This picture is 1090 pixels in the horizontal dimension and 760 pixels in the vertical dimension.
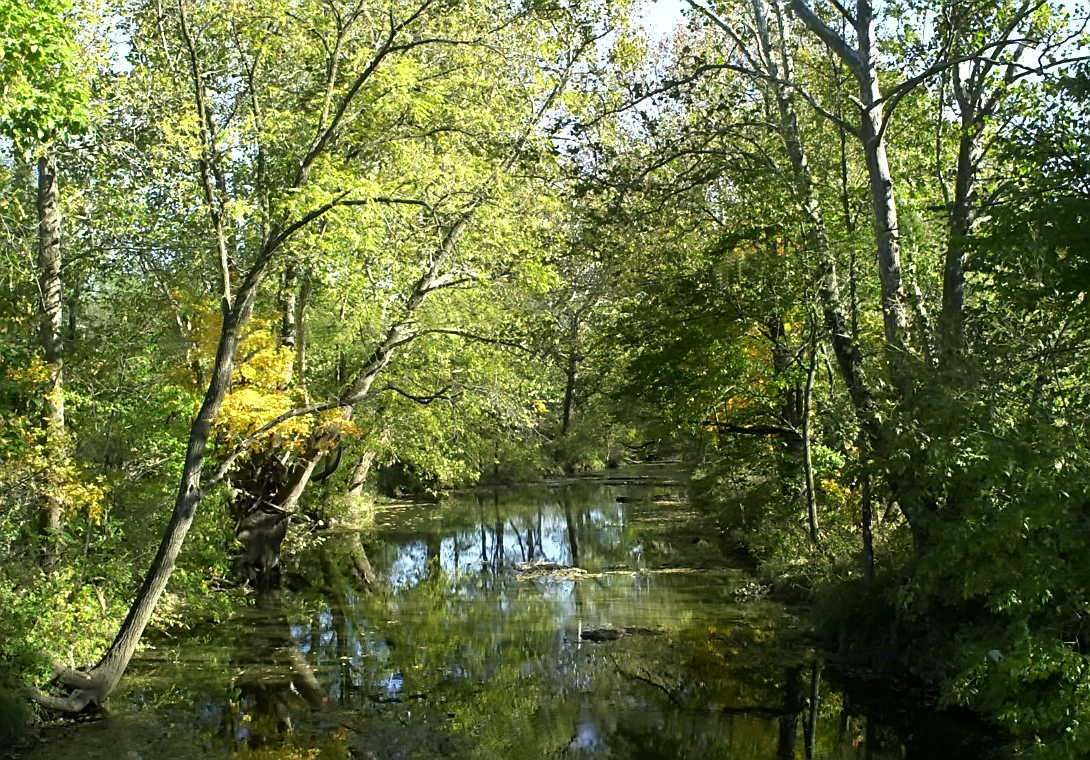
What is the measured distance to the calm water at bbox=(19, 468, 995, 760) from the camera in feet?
34.4

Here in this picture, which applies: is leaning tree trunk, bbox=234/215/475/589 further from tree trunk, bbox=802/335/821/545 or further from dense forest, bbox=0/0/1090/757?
tree trunk, bbox=802/335/821/545

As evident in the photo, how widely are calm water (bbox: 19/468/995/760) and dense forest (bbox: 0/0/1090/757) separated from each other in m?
0.94

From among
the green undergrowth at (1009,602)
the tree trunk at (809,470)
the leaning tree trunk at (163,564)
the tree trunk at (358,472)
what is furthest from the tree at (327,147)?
the tree trunk at (358,472)

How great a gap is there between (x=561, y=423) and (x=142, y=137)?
33.4 metres

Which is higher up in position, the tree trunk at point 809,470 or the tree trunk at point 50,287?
the tree trunk at point 50,287

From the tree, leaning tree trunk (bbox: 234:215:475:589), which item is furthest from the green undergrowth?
leaning tree trunk (bbox: 234:215:475:589)

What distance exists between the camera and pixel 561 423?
1793 inches

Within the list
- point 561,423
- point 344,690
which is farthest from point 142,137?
point 561,423

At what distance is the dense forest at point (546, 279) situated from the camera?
355 inches

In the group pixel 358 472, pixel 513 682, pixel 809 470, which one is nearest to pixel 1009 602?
pixel 513 682

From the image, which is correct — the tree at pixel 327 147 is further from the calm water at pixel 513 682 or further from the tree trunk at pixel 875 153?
the tree trunk at pixel 875 153

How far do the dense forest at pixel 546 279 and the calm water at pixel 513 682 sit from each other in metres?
0.94

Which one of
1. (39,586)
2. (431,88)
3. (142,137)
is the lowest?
(39,586)

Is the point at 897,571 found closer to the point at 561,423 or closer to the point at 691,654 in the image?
the point at 691,654
